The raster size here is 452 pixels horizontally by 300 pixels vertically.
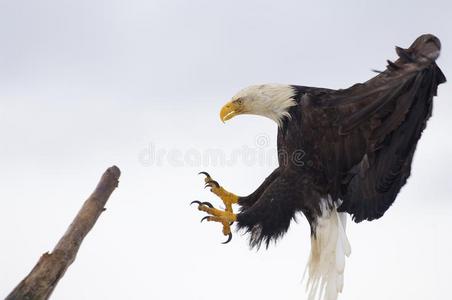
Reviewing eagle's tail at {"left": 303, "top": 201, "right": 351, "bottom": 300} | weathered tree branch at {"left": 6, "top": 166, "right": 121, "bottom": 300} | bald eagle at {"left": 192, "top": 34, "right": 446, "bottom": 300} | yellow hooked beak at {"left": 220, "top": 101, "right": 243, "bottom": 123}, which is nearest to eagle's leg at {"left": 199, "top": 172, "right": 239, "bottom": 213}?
bald eagle at {"left": 192, "top": 34, "right": 446, "bottom": 300}

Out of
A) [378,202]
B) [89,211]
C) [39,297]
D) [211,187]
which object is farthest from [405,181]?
[39,297]

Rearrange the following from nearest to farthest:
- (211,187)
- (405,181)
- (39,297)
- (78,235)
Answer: (39,297), (78,235), (405,181), (211,187)

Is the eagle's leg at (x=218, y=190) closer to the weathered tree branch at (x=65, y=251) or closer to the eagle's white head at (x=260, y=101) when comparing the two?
the eagle's white head at (x=260, y=101)

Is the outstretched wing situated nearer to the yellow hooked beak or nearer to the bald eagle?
the bald eagle

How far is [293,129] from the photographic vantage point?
536 centimetres

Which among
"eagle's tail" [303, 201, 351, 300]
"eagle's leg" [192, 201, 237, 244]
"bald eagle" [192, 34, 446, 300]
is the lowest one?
"eagle's leg" [192, 201, 237, 244]

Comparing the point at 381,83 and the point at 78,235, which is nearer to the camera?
the point at 78,235

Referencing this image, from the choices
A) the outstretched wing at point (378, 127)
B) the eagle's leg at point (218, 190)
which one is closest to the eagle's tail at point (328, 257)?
the outstretched wing at point (378, 127)

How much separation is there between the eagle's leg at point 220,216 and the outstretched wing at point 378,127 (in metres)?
0.89

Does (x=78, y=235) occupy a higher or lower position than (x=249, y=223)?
lower

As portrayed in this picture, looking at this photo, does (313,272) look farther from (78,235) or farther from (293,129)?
(78,235)

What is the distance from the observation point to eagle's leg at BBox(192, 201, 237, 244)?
17.7 ft

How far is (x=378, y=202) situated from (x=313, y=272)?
41.1 inches

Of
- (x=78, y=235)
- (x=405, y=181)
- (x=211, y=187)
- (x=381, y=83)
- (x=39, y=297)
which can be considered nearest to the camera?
(x=39, y=297)
